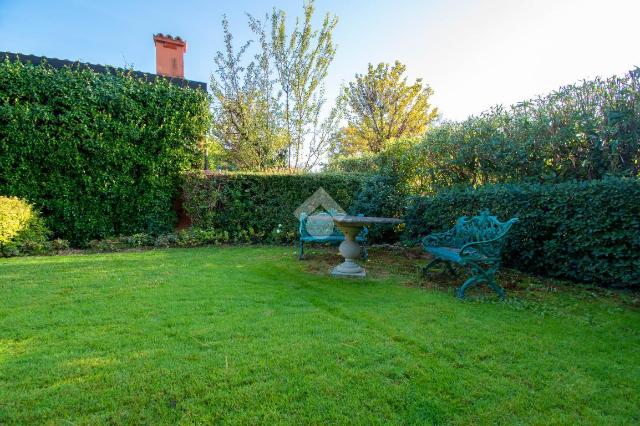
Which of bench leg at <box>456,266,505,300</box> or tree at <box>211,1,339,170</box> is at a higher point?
tree at <box>211,1,339,170</box>

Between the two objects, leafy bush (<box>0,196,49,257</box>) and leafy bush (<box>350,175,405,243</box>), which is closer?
leafy bush (<box>0,196,49,257</box>)

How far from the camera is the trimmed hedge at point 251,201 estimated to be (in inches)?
324

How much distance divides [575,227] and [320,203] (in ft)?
17.8

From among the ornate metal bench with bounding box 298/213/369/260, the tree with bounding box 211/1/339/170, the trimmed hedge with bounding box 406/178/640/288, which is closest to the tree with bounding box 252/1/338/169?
the tree with bounding box 211/1/339/170

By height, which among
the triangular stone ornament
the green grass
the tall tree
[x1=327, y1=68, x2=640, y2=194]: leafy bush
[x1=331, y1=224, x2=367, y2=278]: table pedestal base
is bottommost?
the green grass

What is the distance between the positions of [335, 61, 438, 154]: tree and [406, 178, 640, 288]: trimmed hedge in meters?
14.3

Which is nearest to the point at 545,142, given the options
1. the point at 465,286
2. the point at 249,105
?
the point at 465,286

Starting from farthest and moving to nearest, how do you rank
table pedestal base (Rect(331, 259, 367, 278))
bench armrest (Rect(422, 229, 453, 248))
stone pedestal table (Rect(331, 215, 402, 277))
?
1. bench armrest (Rect(422, 229, 453, 248))
2. table pedestal base (Rect(331, 259, 367, 278))
3. stone pedestal table (Rect(331, 215, 402, 277))

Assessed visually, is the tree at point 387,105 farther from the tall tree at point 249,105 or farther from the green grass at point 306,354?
the green grass at point 306,354

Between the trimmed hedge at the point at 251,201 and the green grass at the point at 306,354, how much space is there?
13.0 feet

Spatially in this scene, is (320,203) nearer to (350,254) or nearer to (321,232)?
(321,232)

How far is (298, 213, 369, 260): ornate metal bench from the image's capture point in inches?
250

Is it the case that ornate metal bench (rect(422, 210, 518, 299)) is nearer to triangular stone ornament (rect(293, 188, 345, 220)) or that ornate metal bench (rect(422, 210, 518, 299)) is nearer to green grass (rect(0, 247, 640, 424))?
green grass (rect(0, 247, 640, 424))

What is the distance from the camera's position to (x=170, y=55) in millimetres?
10297
